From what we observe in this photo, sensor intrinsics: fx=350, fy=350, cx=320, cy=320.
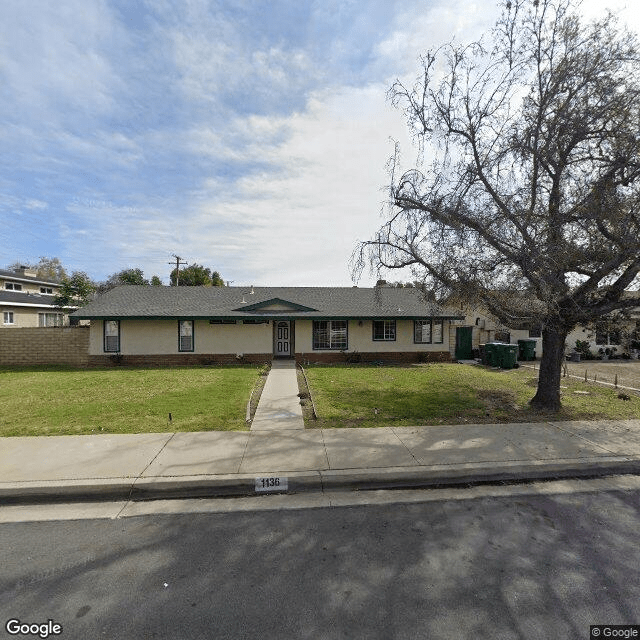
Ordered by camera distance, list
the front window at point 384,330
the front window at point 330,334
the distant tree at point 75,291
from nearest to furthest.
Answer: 1. the front window at point 330,334
2. the front window at point 384,330
3. the distant tree at point 75,291

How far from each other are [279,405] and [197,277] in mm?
41087

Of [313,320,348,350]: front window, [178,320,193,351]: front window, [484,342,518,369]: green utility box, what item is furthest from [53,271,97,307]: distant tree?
[484,342,518,369]: green utility box

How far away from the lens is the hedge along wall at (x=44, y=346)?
1670 cm

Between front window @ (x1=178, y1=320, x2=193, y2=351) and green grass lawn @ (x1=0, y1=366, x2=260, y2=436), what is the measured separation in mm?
2475

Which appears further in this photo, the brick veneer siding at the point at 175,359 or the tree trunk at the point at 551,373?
the brick veneer siding at the point at 175,359

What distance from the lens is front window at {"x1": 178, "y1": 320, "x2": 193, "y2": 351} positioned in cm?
1770

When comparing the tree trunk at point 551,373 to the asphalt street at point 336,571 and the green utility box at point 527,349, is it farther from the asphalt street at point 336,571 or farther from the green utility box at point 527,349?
the green utility box at point 527,349

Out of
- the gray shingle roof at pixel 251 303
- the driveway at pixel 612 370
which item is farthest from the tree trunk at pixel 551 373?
the gray shingle roof at pixel 251 303

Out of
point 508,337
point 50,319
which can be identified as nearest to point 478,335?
point 508,337

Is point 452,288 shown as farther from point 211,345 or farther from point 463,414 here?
point 211,345

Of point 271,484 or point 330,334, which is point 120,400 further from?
point 330,334

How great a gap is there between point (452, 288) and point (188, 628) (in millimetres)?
8493

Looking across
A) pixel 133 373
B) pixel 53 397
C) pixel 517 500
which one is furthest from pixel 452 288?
pixel 133 373

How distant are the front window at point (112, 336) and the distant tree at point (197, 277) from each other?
2823 cm
